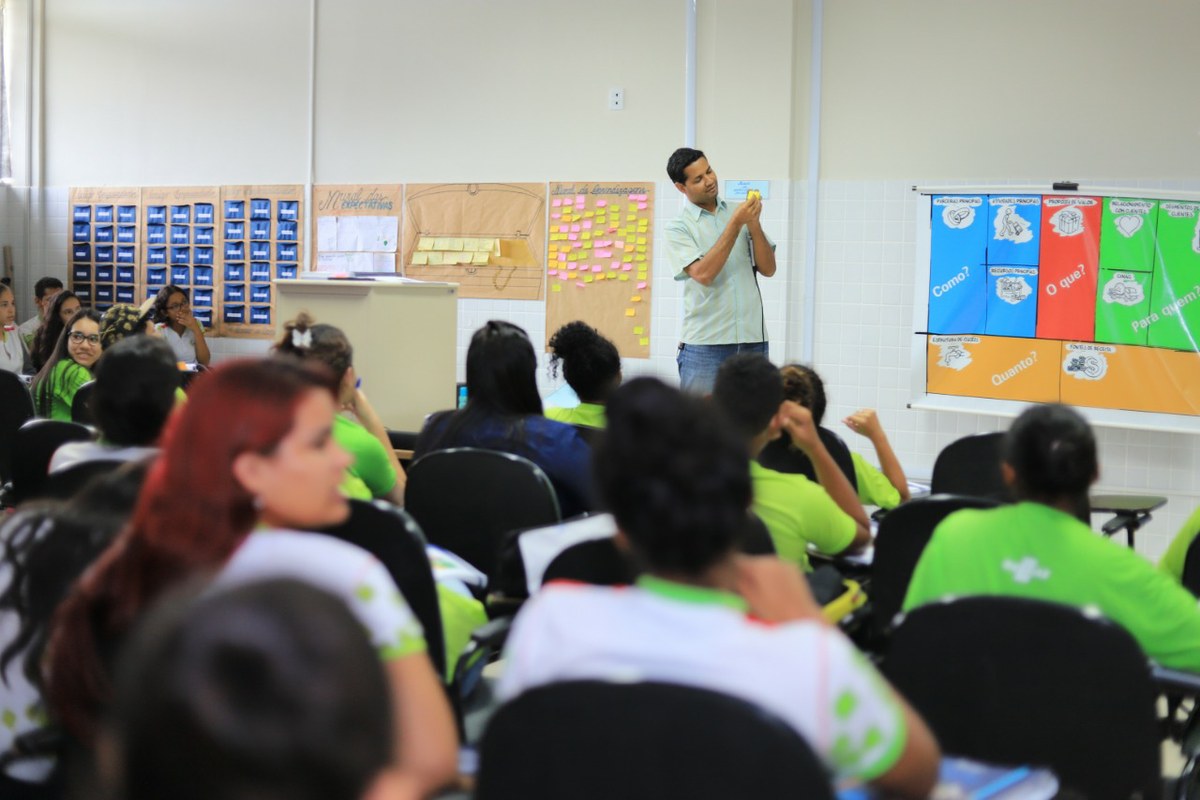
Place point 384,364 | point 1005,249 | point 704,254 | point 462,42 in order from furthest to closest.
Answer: point 462,42
point 1005,249
point 704,254
point 384,364

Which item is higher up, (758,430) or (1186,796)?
(758,430)

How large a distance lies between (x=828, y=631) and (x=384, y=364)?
3707mm

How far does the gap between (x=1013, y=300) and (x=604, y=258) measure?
225 centimetres

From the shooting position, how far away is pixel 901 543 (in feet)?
8.46

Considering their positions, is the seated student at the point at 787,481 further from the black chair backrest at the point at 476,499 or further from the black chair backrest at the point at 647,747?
the black chair backrest at the point at 647,747

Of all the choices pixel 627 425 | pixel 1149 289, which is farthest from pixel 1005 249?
pixel 627 425

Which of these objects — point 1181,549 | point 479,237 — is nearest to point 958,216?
point 479,237

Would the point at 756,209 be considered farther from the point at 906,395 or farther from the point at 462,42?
the point at 462,42

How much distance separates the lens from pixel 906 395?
239 inches

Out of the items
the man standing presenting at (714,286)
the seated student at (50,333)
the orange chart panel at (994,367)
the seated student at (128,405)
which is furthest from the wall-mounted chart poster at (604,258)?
the seated student at (128,405)

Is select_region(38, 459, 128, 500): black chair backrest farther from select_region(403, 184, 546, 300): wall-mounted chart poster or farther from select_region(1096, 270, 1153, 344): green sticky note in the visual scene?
select_region(403, 184, 546, 300): wall-mounted chart poster

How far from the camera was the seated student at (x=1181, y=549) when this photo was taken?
8.60 feet

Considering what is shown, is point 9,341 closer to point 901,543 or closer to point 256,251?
point 256,251

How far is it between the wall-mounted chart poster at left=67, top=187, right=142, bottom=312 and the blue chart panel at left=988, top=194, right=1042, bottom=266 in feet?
18.3
